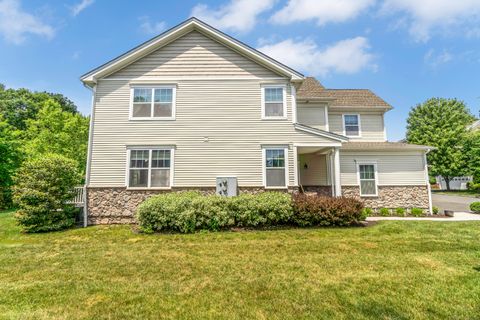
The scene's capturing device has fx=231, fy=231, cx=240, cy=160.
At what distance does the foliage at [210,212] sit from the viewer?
8.37 meters

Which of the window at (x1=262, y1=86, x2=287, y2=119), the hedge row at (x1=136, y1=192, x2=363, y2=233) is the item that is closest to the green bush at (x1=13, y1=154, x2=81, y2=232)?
the hedge row at (x1=136, y1=192, x2=363, y2=233)

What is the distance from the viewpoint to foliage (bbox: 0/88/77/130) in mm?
33031

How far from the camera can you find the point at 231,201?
884 centimetres

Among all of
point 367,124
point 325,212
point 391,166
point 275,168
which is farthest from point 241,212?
point 367,124

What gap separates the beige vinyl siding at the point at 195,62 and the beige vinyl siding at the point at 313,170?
17.7 ft

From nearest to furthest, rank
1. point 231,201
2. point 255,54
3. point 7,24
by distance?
point 231,201 → point 7,24 → point 255,54

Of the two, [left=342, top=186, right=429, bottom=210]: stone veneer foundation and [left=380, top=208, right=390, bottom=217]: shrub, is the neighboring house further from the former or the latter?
[left=342, top=186, right=429, bottom=210]: stone veneer foundation

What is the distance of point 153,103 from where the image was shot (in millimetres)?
11023

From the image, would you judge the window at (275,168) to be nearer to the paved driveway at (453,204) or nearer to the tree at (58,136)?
the paved driveway at (453,204)

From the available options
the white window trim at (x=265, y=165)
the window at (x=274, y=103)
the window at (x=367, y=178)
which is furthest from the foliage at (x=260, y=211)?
the window at (x=367, y=178)

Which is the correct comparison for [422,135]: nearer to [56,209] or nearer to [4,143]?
[56,209]

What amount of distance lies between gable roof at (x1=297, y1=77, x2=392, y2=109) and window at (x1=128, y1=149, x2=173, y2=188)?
833 cm

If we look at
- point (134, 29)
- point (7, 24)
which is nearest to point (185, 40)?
point (134, 29)

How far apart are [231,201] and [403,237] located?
18.8 ft
